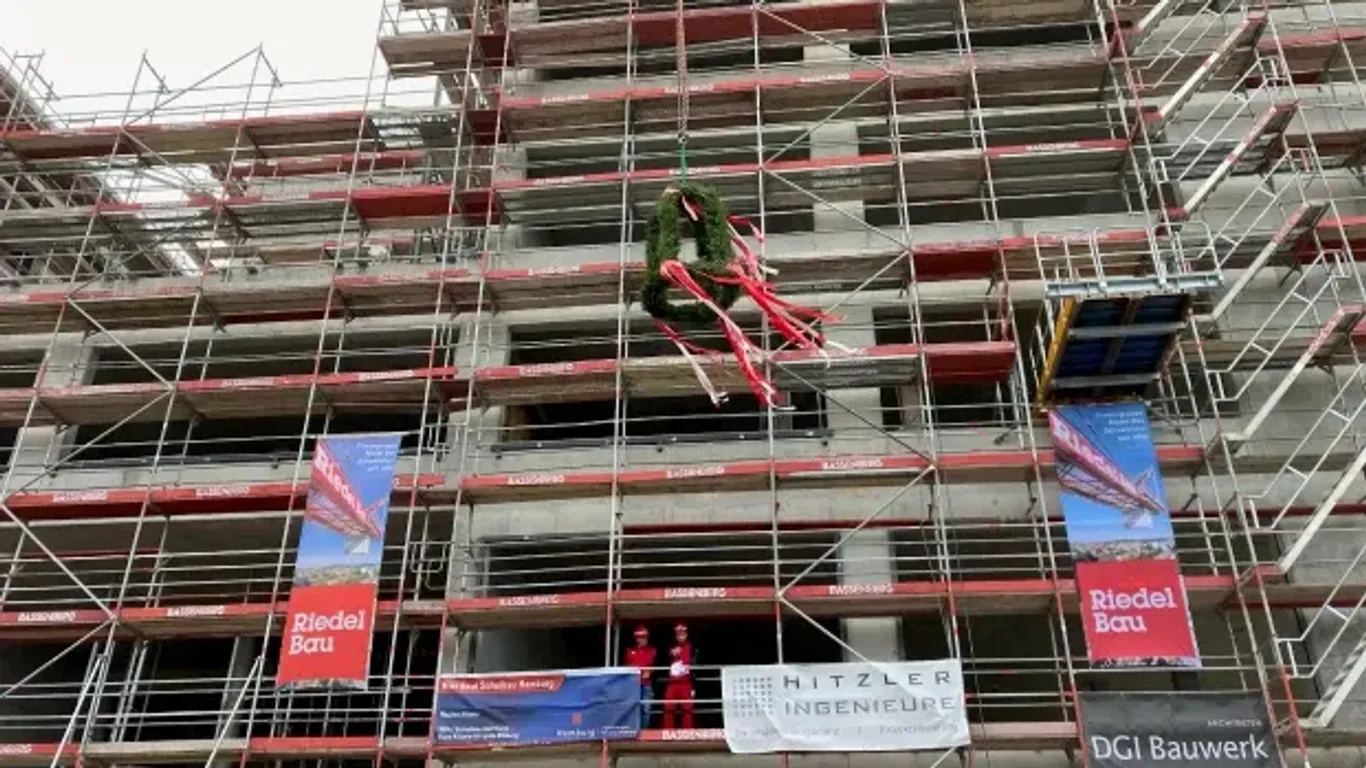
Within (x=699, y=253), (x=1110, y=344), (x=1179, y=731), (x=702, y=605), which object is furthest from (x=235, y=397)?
(x=1179, y=731)

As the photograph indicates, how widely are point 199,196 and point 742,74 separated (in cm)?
1066

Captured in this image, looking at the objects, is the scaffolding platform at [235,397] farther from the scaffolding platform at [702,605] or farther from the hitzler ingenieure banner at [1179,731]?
the hitzler ingenieure banner at [1179,731]

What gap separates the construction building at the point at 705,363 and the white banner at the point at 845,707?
62 cm

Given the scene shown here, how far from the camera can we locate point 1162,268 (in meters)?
14.4

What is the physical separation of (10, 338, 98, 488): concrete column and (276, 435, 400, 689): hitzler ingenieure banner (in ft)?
19.7

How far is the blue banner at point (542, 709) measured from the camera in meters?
13.8

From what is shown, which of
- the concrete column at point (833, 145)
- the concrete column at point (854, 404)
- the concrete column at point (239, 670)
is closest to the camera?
the concrete column at point (854, 404)

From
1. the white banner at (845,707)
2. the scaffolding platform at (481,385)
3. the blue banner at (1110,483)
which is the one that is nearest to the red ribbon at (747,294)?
the scaffolding platform at (481,385)

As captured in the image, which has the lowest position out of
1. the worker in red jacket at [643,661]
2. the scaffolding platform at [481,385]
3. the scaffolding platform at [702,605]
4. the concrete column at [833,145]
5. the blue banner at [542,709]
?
the blue banner at [542,709]

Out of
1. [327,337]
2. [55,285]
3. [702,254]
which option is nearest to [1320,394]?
[702,254]

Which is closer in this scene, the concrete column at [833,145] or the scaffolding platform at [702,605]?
the scaffolding platform at [702,605]

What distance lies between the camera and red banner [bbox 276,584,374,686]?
48.8 ft

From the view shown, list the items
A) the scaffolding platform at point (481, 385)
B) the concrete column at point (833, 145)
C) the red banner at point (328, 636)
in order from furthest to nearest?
the concrete column at point (833, 145), the scaffolding platform at point (481, 385), the red banner at point (328, 636)

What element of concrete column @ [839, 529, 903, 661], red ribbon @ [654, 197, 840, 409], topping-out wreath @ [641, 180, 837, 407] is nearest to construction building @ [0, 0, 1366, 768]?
concrete column @ [839, 529, 903, 661]
